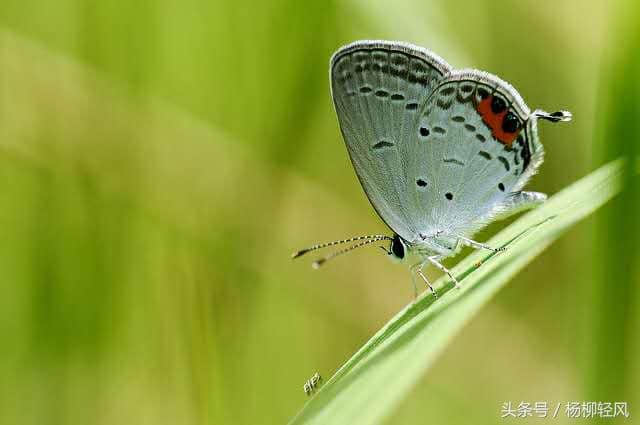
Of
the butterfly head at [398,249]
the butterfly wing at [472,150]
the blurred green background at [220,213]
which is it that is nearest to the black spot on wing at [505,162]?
the butterfly wing at [472,150]

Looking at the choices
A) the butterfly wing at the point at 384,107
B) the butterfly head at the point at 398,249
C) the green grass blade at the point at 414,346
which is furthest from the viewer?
the butterfly head at the point at 398,249

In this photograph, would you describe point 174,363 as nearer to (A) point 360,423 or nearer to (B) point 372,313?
(B) point 372,313

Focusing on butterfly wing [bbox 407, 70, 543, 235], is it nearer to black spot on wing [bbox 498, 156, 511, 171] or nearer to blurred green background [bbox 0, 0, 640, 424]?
black spot on wing [bbox 498, 156, 511, 171]

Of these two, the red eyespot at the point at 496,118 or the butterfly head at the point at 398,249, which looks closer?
the red eyespot at the point at 496,118

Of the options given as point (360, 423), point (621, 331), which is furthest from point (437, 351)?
point (621, 331)

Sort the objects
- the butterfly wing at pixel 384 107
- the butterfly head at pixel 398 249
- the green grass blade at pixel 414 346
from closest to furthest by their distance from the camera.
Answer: the green grass blade at pixel 414 346
the butterfly wing at pixel 384 107
the butterfly head at pixel 398 249

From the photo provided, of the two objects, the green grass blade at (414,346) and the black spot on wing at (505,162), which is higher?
the black spot on wing at (505,162)

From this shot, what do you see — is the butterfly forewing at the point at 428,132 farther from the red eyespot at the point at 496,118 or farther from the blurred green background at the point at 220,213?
the blurred green background at the point at 220,213
